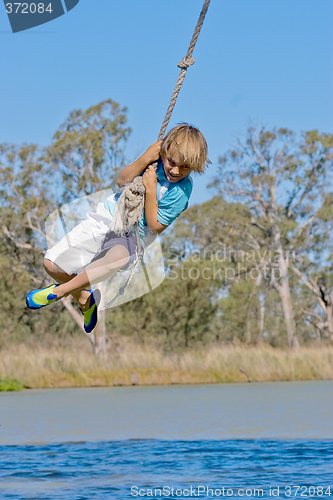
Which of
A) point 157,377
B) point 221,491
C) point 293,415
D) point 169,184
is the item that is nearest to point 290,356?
point 157,377

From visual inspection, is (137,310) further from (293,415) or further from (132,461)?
(132,461)

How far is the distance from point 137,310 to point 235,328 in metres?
4.86

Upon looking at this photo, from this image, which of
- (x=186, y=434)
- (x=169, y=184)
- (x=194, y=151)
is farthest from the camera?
(x=186, y=434)

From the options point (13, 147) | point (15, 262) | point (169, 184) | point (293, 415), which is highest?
point (13, 147)

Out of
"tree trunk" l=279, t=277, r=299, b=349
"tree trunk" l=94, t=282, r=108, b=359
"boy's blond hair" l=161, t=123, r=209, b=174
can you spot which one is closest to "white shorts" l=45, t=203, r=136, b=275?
"boy's blond hair" l=161, t=123, r=209, b=174

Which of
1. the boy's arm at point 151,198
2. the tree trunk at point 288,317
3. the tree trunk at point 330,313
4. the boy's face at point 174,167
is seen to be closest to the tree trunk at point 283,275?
the tree trunk at point 288,317

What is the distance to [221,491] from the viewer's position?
8.10 meters

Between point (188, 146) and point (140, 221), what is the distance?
0.72 metres

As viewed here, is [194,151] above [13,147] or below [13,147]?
below

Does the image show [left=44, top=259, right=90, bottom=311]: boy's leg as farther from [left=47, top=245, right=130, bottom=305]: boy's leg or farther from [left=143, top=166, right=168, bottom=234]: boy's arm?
[left=143, top=166, right=168, bottom=234]: boy's arm

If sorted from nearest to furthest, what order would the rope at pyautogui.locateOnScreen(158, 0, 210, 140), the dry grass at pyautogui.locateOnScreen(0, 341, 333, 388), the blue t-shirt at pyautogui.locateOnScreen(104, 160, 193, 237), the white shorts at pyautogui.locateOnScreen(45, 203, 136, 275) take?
the rope at pyautogui.locateOnScreen(158, 0, 210, 140) → the blue t-shirt at pyautogui.locateOnScreen(104, 160, 193, 237) → the white shorts at pyautogui.locateOnScreen(45, 203, 136, 275) → the dry grass at pyautogui.locateOnScreen(0, 341, 333, 388)

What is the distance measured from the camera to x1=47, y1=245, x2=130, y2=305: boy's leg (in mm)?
5387

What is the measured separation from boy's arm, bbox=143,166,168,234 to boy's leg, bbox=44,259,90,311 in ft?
2.25

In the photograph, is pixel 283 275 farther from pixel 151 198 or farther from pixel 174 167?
pixel 174 167
